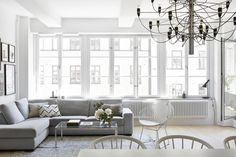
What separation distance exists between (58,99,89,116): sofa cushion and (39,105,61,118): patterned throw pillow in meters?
0.22

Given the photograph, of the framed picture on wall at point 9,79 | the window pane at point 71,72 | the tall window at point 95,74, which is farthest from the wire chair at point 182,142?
the framed picture on wall at point 9,79

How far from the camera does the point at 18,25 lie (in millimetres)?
6730

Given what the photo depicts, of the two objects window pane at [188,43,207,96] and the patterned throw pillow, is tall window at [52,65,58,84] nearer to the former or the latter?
the patterned throw pillow

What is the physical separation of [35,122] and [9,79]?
159 centimetres

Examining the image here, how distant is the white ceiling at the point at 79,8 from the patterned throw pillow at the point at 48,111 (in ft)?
6.47

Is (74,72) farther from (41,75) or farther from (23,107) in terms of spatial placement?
(23,107)

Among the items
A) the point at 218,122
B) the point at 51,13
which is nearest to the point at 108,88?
the point at 51,13

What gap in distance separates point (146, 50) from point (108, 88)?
1.47 meters

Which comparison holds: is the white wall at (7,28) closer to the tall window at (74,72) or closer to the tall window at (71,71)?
the tall window at (71,71)

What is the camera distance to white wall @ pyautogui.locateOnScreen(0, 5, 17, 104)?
5.76 m

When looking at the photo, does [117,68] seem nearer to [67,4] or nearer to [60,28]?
[60,28]

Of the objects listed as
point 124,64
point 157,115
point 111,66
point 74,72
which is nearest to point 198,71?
point 124,64

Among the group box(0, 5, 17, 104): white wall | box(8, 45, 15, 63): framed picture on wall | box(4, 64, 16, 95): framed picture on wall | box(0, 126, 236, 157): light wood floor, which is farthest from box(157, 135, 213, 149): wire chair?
box(8, 45, 15, 63): framed picture on wall

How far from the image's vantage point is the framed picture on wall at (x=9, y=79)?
5.89m
